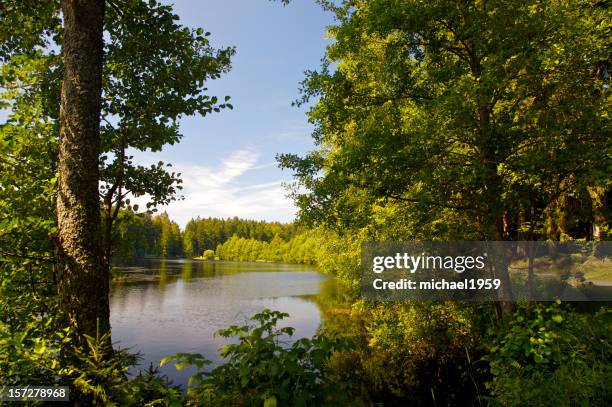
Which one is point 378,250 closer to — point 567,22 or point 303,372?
point 567,22

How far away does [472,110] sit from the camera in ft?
23.8

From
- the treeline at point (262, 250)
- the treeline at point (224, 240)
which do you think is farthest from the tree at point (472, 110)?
the treeline at point (262, 250)

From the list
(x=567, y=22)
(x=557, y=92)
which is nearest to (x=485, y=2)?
(x=567, y=22)

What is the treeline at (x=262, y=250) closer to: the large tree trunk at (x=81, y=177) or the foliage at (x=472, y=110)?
the foliage at (x=472, y=110)

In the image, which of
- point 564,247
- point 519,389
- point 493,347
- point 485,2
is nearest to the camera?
point 519,389

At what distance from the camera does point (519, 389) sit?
6.11m

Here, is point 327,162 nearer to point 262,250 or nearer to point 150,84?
point 150,84

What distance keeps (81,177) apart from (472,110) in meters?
6.86

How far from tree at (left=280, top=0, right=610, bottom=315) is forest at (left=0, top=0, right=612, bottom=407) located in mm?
48

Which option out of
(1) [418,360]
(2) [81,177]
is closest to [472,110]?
(2) [81,177]

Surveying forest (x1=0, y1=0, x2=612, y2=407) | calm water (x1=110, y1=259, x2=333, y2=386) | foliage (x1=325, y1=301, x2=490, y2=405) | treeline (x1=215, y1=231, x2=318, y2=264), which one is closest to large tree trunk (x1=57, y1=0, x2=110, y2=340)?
forest (x1=0, y1=0, x2=612, y2=407)

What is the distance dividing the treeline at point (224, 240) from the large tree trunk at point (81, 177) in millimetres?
100535

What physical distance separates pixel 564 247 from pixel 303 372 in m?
12.9

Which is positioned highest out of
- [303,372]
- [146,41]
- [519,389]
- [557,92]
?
[146,41]
